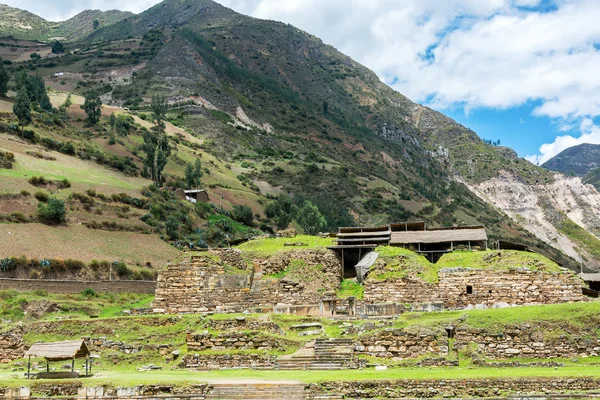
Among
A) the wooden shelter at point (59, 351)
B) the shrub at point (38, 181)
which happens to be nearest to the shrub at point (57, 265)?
the shrub at point (38, 181)

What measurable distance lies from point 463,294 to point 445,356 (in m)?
6.59

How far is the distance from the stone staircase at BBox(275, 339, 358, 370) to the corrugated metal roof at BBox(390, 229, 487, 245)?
11709 mm

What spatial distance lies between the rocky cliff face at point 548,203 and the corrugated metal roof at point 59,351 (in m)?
143

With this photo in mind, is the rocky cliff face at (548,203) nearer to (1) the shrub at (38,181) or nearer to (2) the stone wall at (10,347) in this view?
(1) the shrub at (38,181)

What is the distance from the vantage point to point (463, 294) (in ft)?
84.5

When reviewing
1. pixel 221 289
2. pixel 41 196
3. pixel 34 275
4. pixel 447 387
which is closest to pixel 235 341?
pixel 221 289

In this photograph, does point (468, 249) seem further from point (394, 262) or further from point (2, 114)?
point (2, 114)

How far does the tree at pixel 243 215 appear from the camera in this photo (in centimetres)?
7788

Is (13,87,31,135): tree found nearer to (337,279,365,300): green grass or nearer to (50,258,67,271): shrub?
(50,258,67,271): shrub

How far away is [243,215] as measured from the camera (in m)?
78.1

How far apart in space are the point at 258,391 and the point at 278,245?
14977mm

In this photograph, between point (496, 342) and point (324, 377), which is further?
point (496, 342)

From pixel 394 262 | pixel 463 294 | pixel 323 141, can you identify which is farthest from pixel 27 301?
pixel 323 141

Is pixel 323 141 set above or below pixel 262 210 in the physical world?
above
